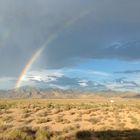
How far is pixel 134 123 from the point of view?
32719 millimetres

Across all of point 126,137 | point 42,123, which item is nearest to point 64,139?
point 126,137

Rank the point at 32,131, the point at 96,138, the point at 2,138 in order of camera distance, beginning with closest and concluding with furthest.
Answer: the point at 2,138, the point at 96,138, the point at 32,131

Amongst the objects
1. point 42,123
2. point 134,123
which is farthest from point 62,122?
point 134,123

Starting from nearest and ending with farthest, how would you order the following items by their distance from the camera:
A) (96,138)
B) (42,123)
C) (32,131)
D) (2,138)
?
(2,138) < (96,138) < (32,131) < (42,123)

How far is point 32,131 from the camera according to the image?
2319 centimetres

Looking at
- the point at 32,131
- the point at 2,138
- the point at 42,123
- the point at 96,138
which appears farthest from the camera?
the point at 42,123

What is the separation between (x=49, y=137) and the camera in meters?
20.5

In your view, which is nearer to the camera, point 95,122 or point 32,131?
point 32,131

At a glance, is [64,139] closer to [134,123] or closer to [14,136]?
[14,136]

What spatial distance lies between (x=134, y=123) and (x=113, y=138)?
11927 millimetres

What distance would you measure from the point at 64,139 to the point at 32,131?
374 centimetres

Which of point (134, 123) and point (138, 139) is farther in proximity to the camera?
point (134, 123)

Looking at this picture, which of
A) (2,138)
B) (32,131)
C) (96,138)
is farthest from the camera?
(32,131)

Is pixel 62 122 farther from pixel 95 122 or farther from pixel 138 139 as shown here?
pixel 138 139
